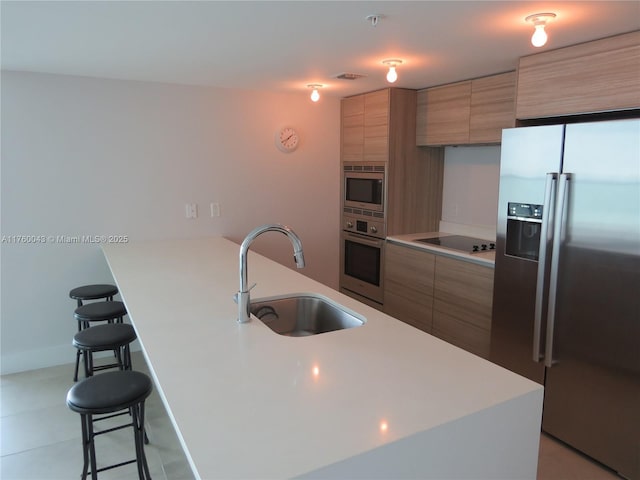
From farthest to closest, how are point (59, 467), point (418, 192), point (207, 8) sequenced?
point (418, 192) → point (59, 467) → point (207, 8)

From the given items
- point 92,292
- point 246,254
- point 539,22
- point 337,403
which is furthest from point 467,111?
point 92,292

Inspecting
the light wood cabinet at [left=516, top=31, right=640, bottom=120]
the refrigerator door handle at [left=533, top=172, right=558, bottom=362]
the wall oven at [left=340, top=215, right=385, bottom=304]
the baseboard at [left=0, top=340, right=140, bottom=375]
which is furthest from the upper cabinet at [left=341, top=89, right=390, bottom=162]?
the baseboard at [left=0, top=340, right=140, bottom=375]

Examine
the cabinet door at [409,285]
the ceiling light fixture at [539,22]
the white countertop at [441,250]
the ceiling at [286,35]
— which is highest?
the ceiling at [286,35]

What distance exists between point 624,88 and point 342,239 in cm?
281

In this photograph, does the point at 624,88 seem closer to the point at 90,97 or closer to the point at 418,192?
the point at 418,192

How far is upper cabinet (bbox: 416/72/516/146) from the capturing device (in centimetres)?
310

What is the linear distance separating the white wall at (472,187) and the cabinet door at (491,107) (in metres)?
0.36

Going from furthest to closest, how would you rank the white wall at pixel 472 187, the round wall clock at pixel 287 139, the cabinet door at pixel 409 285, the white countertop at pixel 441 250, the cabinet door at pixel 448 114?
1. the round wall clock at pixel 287 139
2. the white wall at pixel 472 187
3. the cabinet door at pixel 409 285
4. the cabinet door at pixel 448 114
5. the white countertop at pixel 441 250

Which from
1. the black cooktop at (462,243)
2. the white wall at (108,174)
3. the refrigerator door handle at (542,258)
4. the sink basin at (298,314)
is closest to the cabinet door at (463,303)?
the black cooktop at (462,243)

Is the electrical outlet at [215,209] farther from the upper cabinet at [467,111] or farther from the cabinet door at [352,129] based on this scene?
the upper cabinet at [467,111]

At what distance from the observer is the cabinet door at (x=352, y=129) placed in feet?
13.6

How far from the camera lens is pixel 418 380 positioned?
1359 mm

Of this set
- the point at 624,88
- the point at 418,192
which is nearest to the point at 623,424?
the point at 624,88

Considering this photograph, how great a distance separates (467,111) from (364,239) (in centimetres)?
147
